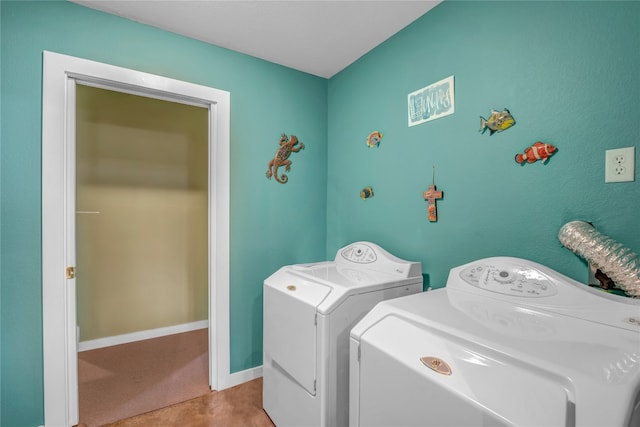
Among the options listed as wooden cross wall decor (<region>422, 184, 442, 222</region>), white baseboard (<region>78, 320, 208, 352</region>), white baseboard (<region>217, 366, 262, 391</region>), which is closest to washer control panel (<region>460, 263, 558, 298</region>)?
wooden cross wall decor (<region>422, 184, 442, 222</region>)

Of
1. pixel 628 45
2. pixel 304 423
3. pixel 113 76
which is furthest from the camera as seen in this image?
pixel 113 76

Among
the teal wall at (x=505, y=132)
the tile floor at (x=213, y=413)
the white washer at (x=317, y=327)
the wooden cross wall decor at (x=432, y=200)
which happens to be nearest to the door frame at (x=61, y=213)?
the tile floor at (x=213, y=413)

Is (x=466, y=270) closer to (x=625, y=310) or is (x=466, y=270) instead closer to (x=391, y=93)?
(x=625, y=310)

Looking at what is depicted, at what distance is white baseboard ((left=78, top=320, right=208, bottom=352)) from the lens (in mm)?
2643

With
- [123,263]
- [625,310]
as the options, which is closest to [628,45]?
[625,310]

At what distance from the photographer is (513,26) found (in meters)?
1.33

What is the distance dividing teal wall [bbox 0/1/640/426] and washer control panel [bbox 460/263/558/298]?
0.15 metres

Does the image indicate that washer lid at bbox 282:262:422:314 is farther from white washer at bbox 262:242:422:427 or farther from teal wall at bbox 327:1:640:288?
teal wall at bbox 327:1:640:288

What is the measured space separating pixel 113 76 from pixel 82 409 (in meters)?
2.10

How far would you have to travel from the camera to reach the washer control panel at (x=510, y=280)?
3.64 feet

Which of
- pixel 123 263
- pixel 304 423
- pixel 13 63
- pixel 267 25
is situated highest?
pixel 267 25

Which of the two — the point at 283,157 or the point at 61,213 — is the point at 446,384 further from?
the point at 61,213

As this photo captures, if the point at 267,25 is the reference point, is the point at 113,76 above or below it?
below

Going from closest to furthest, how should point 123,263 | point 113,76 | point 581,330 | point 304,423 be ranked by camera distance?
1. point 581,330
2. point 304,423
3. point 113,76
4. point 123,263
